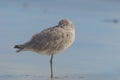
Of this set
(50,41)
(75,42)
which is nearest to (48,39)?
(50,41)

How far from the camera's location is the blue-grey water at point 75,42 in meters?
10.2

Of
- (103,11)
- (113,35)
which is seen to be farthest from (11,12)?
(113,35)

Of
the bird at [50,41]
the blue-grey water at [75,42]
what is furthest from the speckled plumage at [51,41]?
the blue-grey water at [75,42]

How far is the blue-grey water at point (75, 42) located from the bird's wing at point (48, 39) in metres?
0.45

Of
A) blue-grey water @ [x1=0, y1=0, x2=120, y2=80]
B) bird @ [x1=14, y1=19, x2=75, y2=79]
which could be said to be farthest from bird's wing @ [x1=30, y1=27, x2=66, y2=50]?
blue-grey water @ [x1=0, y1=0, x2=120, y2=80]

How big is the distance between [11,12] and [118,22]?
2.55m

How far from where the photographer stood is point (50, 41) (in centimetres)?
980

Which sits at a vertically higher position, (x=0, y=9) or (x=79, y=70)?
(x=0, y=9)

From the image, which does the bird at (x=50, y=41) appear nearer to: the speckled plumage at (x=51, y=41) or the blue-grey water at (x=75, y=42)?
the speckled plumage at (x=51, y=41)

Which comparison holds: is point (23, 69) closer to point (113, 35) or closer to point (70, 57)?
point (70, 57)

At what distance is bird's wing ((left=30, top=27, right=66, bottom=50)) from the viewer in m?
9.74

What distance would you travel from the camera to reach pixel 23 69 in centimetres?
1026

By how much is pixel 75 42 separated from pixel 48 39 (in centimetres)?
260

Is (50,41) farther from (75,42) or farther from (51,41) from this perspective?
(75,42)
